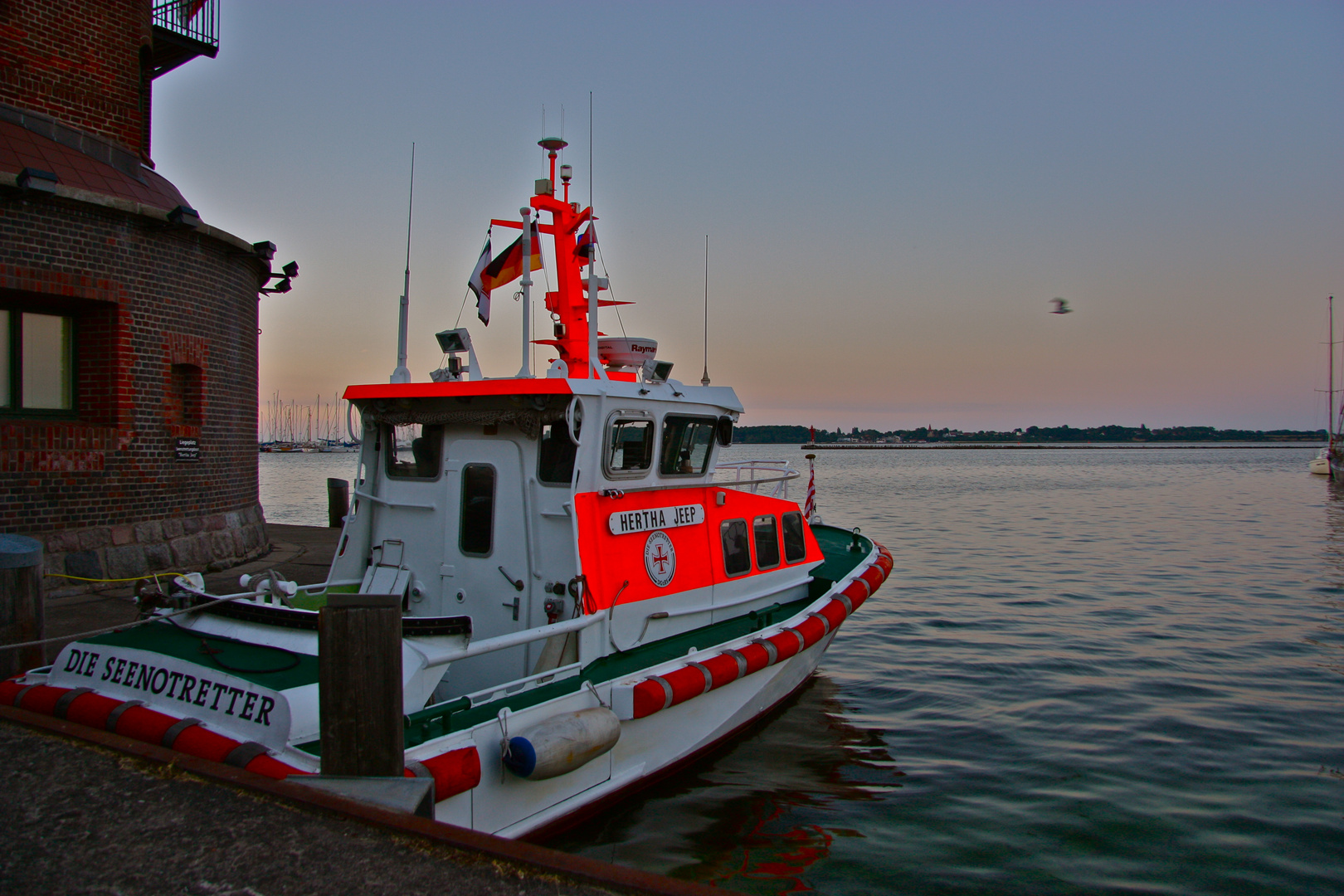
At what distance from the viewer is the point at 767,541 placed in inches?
319

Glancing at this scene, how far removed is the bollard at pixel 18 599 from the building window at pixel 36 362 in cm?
595

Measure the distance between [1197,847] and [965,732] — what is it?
2233mm

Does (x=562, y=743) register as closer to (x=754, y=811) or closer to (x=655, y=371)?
(x=754, y=811)

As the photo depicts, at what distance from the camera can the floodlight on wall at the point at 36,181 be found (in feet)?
30.6

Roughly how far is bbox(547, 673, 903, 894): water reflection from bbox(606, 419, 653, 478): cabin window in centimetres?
240

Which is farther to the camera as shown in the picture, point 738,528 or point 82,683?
point 738,528

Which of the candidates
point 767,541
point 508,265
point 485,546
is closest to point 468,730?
point 485,546

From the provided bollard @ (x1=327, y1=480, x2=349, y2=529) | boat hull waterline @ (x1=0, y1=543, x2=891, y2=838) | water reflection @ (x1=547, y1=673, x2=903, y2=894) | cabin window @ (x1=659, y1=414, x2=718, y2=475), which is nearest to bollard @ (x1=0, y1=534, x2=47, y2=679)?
boat hull waterline @ (x1=0, y1=543, x2=891, y2=838)

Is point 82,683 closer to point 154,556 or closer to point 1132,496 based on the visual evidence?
point 154,556

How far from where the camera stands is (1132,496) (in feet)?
120

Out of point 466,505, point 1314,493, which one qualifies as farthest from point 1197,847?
point 1314,493

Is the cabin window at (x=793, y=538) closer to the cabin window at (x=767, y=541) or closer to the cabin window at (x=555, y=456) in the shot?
the cabin window at (x=767, y=541)

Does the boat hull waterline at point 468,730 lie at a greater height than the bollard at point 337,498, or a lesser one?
lesser

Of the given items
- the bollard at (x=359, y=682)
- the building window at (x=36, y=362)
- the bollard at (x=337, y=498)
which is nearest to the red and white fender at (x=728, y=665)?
the bollard at (x=359, y=682)
